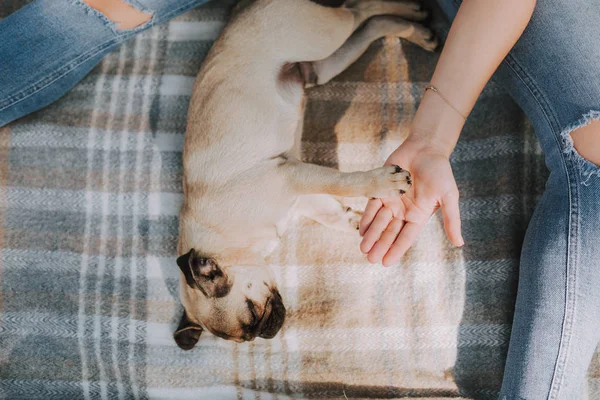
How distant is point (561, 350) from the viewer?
1.87 metres

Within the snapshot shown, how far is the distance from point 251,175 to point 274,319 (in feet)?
1.95

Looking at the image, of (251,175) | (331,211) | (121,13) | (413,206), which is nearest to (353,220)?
(331,211)

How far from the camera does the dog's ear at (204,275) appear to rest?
71.8 inches

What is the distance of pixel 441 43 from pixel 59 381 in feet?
7.92

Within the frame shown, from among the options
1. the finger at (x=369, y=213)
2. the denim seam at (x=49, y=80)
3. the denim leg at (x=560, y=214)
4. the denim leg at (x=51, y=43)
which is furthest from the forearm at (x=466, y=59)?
the denim seam at (x=49, y=80)

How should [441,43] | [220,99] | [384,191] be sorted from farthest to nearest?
[441,43] < [220,99] < [384,191]

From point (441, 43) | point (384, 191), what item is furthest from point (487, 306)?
point (441, 43)

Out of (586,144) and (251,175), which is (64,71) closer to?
(251,175)

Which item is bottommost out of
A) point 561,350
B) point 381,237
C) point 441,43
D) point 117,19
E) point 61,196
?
point 61,196

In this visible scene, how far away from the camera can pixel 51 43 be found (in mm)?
2229

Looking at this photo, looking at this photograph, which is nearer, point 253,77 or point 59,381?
point 253,77

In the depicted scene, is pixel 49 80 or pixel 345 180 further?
pixel 49 80

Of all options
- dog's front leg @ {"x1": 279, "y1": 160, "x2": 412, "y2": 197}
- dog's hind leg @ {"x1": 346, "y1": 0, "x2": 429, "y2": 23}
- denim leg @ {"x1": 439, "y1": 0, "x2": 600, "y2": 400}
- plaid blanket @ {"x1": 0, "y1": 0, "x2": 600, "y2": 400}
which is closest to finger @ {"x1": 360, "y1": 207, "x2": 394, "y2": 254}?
dog's front leg @ {"x1": 279, "y1": 160, "x2": 412, "y2": 197}

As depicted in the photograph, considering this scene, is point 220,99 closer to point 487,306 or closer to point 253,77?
point 253,77
